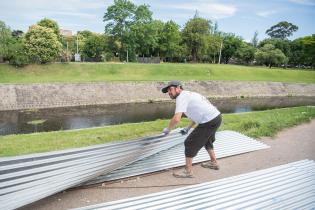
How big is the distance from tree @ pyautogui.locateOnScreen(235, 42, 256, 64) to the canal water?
39490 millimetres

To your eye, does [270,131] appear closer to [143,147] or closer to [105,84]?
[143,147]

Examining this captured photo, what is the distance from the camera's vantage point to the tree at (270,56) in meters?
62.8

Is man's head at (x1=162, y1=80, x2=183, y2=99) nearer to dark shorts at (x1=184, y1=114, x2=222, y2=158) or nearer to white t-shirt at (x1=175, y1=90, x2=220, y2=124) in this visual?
white t-shirt at (x1=175, y1=90, x2=220, y2=124)

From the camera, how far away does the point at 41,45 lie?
1344 inches

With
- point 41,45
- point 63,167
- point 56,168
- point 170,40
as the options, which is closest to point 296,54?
point 170,40

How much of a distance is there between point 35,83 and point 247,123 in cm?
2225

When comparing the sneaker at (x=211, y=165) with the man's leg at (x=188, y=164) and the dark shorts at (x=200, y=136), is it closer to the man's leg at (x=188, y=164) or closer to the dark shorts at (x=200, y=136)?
the man's leg at (x=188, y=164)

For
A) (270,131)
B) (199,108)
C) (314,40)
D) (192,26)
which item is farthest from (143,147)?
(314,40)

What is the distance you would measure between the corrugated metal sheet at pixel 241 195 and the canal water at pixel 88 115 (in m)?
14.5

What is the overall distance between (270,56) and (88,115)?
5083cm

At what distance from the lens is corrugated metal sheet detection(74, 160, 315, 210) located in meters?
4.88

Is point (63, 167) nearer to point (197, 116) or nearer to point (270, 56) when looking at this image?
→ point (197, 116)

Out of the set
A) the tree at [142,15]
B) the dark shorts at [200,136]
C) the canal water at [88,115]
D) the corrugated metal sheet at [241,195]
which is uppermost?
the tree at [142,15]

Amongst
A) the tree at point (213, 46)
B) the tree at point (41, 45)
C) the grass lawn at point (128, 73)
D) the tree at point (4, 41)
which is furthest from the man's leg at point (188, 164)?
the tree at point (213, 46)
